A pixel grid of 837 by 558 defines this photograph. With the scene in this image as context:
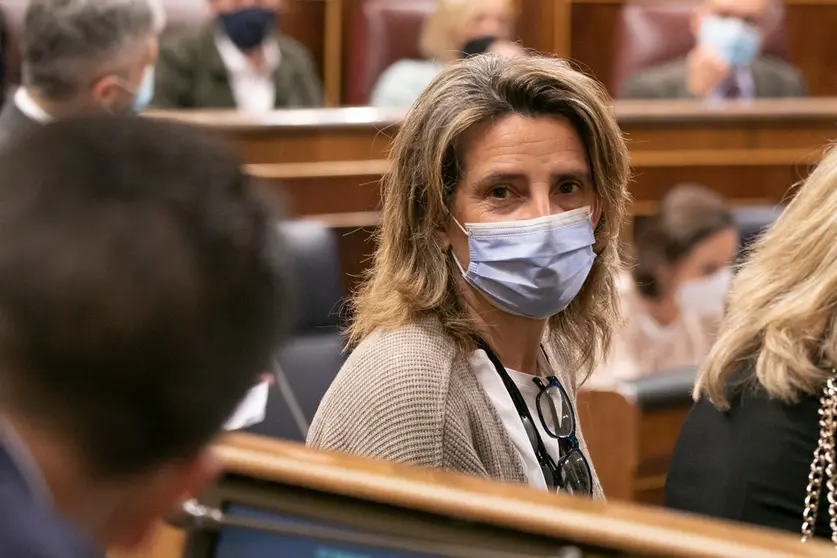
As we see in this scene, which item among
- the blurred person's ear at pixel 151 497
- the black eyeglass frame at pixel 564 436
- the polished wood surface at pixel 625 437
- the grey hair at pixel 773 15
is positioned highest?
the grey hair at pixel 773 15

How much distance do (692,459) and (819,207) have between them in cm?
36

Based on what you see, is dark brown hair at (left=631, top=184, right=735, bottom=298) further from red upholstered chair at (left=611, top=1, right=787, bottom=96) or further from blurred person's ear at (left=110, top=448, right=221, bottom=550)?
blurred person's ear at (left=110, top=448, right=221, bottom=550)

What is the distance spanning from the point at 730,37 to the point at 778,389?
3.40 metres

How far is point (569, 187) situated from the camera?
1343mm

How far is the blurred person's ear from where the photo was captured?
1.64 ft

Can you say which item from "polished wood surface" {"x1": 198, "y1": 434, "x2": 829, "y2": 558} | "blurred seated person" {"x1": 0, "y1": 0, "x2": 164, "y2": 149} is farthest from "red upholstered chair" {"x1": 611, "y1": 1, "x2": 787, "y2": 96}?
"polished wood surface" {"x1": 198, "y1": 434, "x2": 829, "y2": 558}

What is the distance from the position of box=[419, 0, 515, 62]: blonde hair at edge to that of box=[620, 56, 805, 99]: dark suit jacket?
62cm

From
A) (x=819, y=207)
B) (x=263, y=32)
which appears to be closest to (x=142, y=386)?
(x=819, y=207)

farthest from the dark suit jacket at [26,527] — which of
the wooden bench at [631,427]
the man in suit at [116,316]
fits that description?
the wooden bench at [631,427]

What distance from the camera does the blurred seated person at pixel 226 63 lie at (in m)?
4.04

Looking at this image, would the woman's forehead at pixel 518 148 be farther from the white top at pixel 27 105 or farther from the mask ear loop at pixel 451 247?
the white top at pixel 27 105

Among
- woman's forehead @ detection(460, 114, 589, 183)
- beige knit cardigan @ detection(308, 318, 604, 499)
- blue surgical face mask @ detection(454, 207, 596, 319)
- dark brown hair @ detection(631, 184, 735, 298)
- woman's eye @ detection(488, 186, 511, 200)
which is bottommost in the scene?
dark brown hair @ detection(631, 184, 735, 298)

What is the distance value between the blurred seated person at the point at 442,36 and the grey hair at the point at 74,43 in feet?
5.63

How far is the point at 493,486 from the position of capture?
655mm
